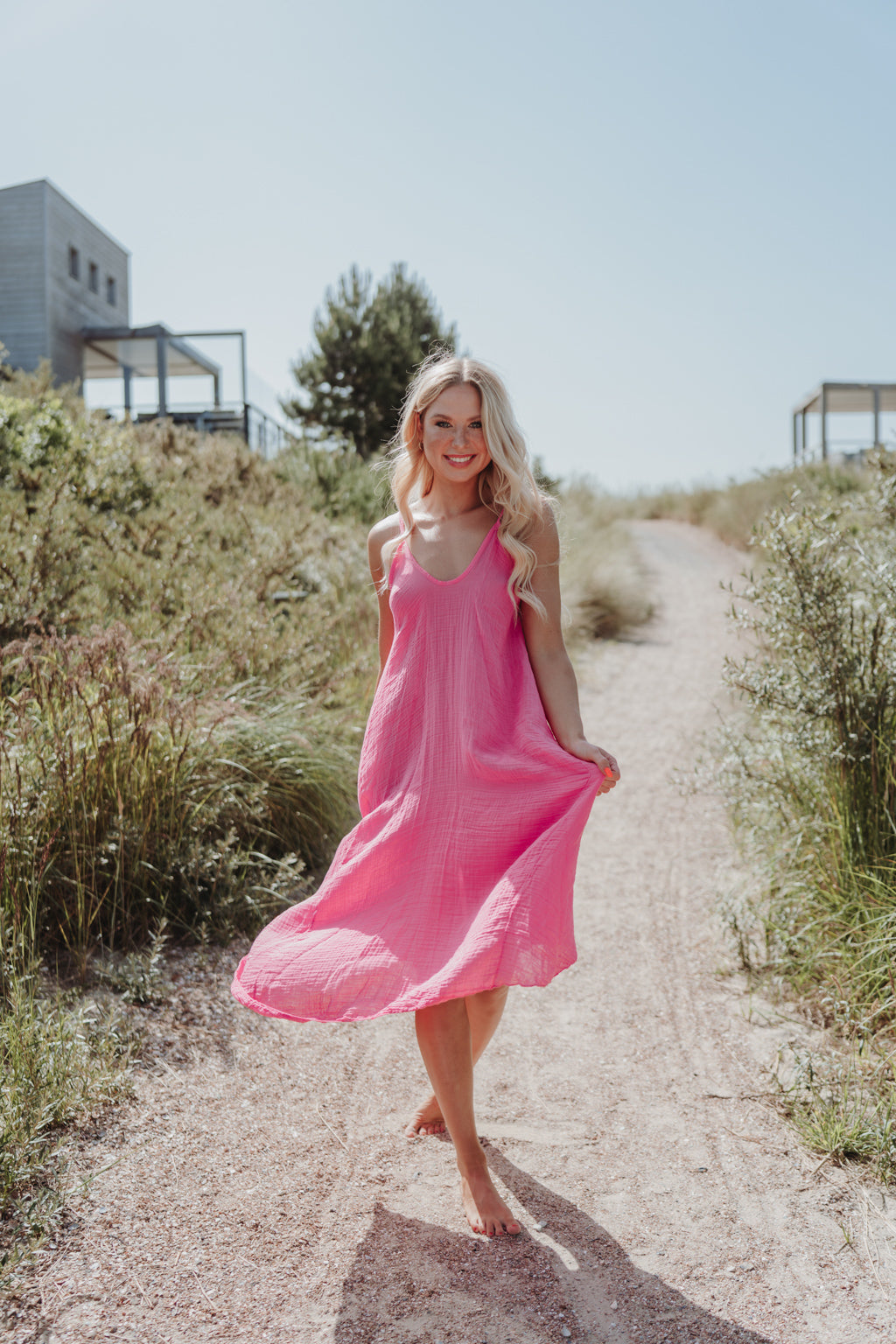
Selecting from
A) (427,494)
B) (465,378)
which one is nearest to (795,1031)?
(427,494)

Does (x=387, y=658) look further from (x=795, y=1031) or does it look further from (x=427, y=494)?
(x=795, y=1031)

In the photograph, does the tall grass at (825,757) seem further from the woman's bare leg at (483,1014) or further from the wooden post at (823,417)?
the wooden post at (823,417)

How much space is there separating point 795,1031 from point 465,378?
2.35 metres

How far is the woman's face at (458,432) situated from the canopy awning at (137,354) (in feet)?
67.5

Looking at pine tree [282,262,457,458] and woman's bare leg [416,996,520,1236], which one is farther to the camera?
pine tree [282,262,457,458]

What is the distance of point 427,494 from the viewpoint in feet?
8.65

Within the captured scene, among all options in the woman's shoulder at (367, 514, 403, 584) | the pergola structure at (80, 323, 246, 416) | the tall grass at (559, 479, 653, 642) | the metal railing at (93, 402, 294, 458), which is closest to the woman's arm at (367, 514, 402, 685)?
the woman's shoulder at (367, 514, 403, 584)

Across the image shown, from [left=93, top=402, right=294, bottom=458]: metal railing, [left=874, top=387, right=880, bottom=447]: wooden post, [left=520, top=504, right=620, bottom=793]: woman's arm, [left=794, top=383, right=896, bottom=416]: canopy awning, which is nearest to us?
[left=520, top=504, right=620, bottom=793]: woman's arm

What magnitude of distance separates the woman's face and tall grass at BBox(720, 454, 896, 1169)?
163cm

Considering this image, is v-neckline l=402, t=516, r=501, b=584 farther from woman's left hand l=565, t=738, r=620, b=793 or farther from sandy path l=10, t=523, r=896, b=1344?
sandy path l=10, t=523, r=896, b=1344

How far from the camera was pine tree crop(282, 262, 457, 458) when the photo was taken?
1958cm

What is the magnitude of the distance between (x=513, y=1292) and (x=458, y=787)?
107 centimetres

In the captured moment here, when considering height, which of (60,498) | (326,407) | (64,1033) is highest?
(326,407)

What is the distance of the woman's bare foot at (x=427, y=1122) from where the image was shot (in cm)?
269
